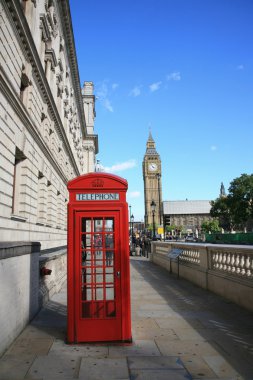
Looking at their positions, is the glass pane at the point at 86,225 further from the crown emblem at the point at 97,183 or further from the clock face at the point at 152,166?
the clock face at the point at 152,166

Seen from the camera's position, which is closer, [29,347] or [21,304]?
[29,347]

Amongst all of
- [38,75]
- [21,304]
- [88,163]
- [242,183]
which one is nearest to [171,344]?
[21,304]

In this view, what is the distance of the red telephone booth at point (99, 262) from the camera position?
5406 mm

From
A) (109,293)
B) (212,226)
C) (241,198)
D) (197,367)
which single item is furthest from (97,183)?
(212,226)

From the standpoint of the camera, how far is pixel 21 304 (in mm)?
6062

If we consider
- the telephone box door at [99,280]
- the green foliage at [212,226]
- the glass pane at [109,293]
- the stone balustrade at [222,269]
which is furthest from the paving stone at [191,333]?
the green foliage at [212,226]

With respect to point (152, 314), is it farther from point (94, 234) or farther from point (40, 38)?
point (40, 38)

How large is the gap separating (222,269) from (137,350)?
4.96 meters

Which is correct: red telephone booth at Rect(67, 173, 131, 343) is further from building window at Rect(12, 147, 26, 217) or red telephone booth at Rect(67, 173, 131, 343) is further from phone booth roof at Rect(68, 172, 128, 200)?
building window at Rect(12, 147, 26, 217)

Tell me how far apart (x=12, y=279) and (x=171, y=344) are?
9.23 ft

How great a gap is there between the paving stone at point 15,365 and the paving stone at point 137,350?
46.8 inches

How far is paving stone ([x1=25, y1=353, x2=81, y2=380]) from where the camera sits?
4047 millimetres

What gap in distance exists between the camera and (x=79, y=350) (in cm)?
504

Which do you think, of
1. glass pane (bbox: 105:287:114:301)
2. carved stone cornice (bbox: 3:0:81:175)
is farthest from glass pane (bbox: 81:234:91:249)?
carved stone cornice (bbox: 3:0:81:175)
